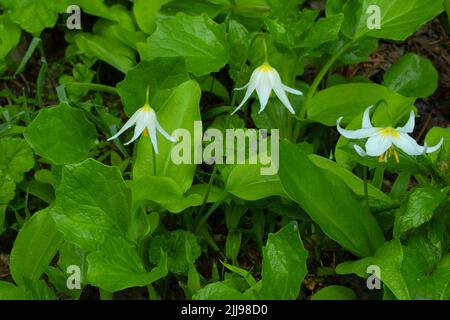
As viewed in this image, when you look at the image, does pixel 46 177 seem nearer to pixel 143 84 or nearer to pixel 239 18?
pixel 143 84

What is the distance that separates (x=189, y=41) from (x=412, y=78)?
99cm

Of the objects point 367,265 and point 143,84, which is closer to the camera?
point 367,265

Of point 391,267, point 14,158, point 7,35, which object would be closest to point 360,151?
point 391,267

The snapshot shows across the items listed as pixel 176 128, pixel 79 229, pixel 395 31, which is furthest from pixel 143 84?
pixel 395 31

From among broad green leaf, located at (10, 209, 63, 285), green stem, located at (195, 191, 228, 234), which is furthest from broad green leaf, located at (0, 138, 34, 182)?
green stem, located at (195, 191, 228, 234)

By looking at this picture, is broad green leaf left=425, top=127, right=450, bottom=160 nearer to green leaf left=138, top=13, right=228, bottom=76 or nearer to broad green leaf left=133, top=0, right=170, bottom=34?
green leaf left=138, top=13, right=228, bottom=76

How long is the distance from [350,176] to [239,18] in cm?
103

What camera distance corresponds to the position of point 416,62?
3.05 meters

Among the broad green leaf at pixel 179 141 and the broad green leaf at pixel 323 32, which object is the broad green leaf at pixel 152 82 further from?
the broad green leaf at pixel 323 32

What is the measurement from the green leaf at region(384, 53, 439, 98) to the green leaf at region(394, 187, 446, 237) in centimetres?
92

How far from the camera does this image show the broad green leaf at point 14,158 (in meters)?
2.67
